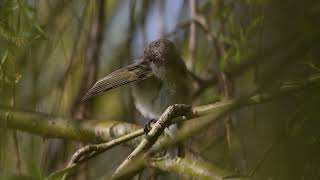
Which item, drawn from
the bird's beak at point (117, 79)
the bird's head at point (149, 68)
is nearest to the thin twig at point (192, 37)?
the bird's head at point (149, 68)

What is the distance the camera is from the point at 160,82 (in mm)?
1932

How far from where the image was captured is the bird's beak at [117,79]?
66.6 inches

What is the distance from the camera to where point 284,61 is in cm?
95

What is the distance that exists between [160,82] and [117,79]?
0.25m

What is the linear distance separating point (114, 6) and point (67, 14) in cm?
45

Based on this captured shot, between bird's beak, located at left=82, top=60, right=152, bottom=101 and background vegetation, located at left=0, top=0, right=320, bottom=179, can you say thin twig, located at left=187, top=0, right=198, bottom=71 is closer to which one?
background vegetation, located at left=0, top=0, right=320, bottom=179

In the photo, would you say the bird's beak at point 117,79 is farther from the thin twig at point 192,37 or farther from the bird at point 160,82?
the thin twig at point 192,37

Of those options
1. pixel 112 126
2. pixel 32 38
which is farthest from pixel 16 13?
pixel 112 126

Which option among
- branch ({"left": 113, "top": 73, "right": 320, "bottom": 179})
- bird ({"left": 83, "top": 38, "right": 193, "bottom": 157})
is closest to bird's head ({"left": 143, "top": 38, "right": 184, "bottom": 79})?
bird ({"left": 83, "top": 38, "right": 193, "bottom": 157})

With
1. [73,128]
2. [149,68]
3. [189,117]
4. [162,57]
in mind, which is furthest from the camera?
[73,128]

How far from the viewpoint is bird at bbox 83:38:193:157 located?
1.89 m

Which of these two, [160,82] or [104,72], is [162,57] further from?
[104,72]

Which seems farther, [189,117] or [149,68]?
[149,68]

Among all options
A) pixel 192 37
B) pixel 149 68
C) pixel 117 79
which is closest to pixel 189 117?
pixel 117 79
